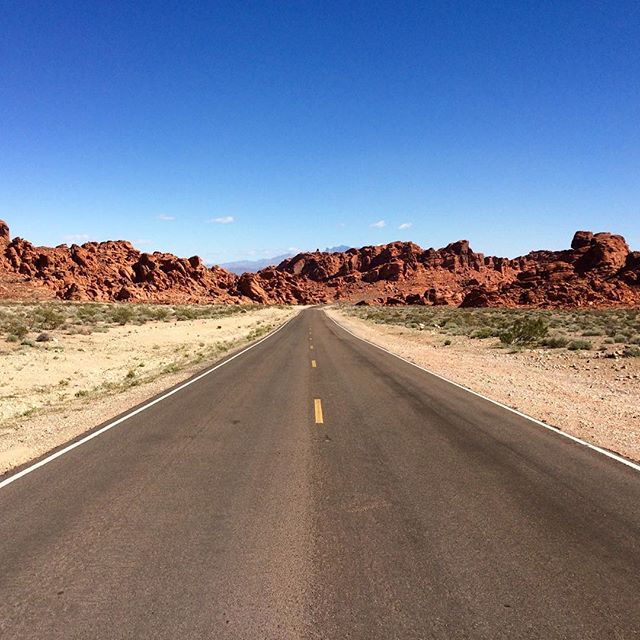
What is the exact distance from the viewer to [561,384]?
14836mm

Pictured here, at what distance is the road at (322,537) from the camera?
3.54 meters

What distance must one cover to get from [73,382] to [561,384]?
56.1 ft

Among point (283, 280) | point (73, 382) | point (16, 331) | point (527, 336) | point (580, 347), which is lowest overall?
point (73, 382)

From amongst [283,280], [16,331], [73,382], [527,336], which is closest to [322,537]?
[73,382]

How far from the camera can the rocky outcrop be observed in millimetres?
85438

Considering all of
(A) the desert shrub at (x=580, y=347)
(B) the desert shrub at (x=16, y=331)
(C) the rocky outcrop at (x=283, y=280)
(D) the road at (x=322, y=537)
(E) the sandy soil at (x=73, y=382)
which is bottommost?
(E) the sandy soil at (x=73, y=382)

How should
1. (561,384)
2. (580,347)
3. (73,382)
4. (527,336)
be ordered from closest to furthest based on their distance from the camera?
(561,384)
(73,382)
(580,347)
(527,336)

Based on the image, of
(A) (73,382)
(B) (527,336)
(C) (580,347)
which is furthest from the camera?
(B) (527,336)

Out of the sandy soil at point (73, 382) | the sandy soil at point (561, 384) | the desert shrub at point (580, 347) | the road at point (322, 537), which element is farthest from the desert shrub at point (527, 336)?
the road at point (322, 537)

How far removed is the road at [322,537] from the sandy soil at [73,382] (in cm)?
163

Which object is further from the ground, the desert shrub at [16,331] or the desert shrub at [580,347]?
the desert shrub at [16,331]

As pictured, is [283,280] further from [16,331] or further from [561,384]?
[561,384]

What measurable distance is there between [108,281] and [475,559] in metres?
126

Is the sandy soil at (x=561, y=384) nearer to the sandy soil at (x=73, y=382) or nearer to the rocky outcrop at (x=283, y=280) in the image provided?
the sandy soil at (x=73, y=382)
